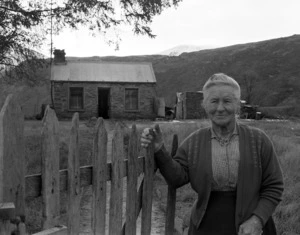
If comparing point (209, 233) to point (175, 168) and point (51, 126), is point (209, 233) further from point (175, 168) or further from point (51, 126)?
point (51, 126)

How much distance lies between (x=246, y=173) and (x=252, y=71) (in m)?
48.0

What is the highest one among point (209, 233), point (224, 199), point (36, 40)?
point (36, 40)

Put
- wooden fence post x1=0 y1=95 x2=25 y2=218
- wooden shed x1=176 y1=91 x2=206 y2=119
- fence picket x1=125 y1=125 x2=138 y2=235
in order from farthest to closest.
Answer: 1. wooden shed x1=176 y1=91 x2=206 y2=119
2. fence picket x1=125 y1=125 x2=138 y2=235
3. wooden fence post x1=0 y1=95 x2=25 y2=218

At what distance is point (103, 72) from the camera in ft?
85.9

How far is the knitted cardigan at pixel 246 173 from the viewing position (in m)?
2.56

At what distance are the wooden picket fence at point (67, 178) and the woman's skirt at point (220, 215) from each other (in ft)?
1.79

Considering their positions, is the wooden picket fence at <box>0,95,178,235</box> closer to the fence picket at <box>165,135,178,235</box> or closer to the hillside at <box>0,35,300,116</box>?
the fence picket at <box>165,135,178,235</box>

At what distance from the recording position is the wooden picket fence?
1.81m

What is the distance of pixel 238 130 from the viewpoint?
8.87 ft

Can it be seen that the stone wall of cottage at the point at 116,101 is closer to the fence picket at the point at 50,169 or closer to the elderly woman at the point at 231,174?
the elderly woman at the point at 231,174

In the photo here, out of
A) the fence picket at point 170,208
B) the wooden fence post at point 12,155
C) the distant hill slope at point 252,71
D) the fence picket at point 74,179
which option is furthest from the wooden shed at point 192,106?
the wooden fence post at point 12,155

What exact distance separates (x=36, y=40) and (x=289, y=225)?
→ 740cm

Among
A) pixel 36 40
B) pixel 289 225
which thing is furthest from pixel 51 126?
pixel 36 40

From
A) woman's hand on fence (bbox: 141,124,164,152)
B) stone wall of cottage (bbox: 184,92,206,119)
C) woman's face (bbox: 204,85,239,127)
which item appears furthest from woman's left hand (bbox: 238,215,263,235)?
stone wall of cottage (bbox: 184,92,206,119)
